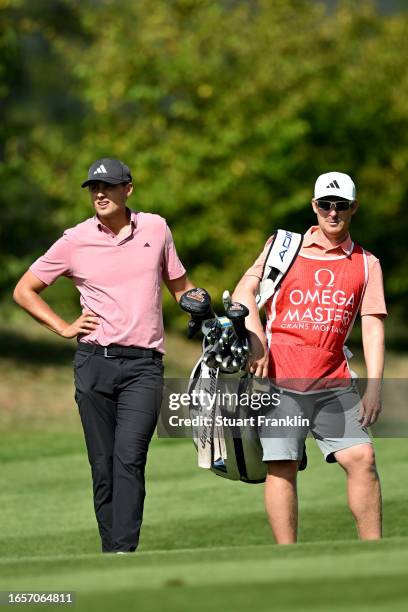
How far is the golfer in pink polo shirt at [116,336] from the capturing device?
309 inches

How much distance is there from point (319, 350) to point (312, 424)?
40 cm

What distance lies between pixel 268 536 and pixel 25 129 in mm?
21242

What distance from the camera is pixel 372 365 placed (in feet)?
24.3

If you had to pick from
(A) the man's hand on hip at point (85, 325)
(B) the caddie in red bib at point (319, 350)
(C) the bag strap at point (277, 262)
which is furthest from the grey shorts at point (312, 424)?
(A) the man's hand on hip at point (85, 325)

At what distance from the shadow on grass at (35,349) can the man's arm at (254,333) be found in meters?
24.9

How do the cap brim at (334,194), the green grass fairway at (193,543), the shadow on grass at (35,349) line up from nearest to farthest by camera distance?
the green grass fairway at (193,543)
the cap brim at (334,194)
the shadow on grass at (35,349)

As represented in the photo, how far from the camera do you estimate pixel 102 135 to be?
3456 cm

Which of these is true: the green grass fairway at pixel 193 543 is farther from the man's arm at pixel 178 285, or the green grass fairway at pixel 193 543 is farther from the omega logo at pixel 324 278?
the man's arm at pixel 178 285

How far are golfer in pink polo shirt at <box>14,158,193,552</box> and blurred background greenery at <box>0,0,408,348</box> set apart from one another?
Result: 2102 cm

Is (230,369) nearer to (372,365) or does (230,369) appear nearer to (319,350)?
(319,350)

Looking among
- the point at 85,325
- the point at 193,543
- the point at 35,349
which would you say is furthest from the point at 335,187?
the point at 35,349

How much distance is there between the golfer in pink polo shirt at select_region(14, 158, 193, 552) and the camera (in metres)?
7.84

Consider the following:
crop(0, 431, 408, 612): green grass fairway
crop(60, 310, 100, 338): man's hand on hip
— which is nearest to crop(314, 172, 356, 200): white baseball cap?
crop(60, 310, 100, 338): man's hand on hip

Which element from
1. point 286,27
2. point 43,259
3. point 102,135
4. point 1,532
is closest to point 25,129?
point 102,135
